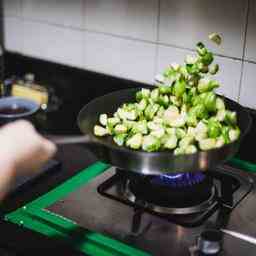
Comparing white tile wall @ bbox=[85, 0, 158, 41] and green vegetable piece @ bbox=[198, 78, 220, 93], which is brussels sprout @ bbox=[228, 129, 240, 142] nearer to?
green vegetable piece @ bbox=[198, 78, 220, 93]

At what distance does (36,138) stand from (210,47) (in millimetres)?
589

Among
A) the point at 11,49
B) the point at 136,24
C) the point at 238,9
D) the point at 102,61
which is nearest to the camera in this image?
the point at 238,9

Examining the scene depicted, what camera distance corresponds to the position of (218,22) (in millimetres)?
1253

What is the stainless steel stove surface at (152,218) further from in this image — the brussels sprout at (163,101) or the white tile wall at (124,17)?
the white tile wall at (124,17)

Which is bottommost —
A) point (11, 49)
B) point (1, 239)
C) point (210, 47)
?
point (1, 239)

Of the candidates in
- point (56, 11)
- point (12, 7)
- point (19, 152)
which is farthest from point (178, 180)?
point (12, 7)

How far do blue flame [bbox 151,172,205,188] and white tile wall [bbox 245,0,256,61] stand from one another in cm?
32

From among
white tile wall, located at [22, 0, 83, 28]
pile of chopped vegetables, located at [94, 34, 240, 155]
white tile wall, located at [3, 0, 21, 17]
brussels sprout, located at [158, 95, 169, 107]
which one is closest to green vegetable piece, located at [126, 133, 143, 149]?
pile of chopped vegetables, located at [94, 34, 240, 155]

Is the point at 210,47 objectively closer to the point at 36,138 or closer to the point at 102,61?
the point at 102,61

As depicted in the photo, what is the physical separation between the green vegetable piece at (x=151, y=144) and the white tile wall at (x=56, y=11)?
66cm

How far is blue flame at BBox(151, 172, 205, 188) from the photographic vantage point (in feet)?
3.55

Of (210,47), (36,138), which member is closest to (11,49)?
(210,47)

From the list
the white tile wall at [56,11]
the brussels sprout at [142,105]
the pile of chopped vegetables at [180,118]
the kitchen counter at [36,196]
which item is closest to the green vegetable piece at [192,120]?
the pile of chopped vegetables at [180,118]

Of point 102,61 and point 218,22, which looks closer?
point 218,22
